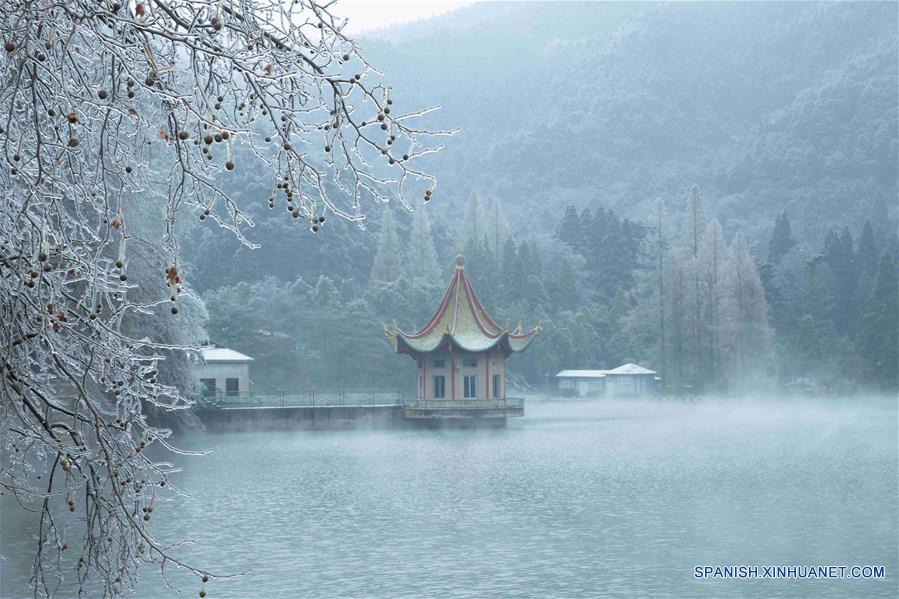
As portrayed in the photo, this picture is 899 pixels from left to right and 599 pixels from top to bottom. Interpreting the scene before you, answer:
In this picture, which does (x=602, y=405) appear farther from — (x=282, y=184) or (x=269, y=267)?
(x=282, y=184)

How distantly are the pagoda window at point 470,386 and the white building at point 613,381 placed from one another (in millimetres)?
21581

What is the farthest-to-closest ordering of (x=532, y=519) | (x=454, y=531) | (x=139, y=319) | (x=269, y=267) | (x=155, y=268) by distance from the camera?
(x=269, y=267), (x=139, y=319), (x=155, y=268), (x=532, y=519), (x=454, y=531)

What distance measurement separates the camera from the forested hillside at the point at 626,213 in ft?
197

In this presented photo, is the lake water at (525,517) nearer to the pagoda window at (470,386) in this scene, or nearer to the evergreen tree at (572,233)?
the pagoda window at (470,386)

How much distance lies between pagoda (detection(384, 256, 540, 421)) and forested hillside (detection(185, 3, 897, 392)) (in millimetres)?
5885

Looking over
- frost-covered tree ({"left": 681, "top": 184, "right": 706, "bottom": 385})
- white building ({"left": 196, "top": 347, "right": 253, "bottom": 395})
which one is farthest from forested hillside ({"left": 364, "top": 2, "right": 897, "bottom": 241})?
white building ({"left": 196, "top": 347, "right": 253, "bottom": 395})

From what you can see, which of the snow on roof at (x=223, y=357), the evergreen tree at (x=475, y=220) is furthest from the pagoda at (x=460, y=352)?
the evergreen tree at (x=475, y=220)

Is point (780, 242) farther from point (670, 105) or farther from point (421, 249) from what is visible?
point (670, 105)

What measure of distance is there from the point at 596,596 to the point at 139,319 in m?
12.8

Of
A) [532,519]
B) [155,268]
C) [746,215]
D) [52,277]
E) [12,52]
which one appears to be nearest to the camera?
[12,52]

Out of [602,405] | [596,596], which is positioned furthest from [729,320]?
[596,596]

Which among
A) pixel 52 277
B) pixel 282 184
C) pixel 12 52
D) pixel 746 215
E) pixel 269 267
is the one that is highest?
pixel 746 215

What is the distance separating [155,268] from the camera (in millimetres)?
20109

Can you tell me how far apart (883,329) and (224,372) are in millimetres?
36319
